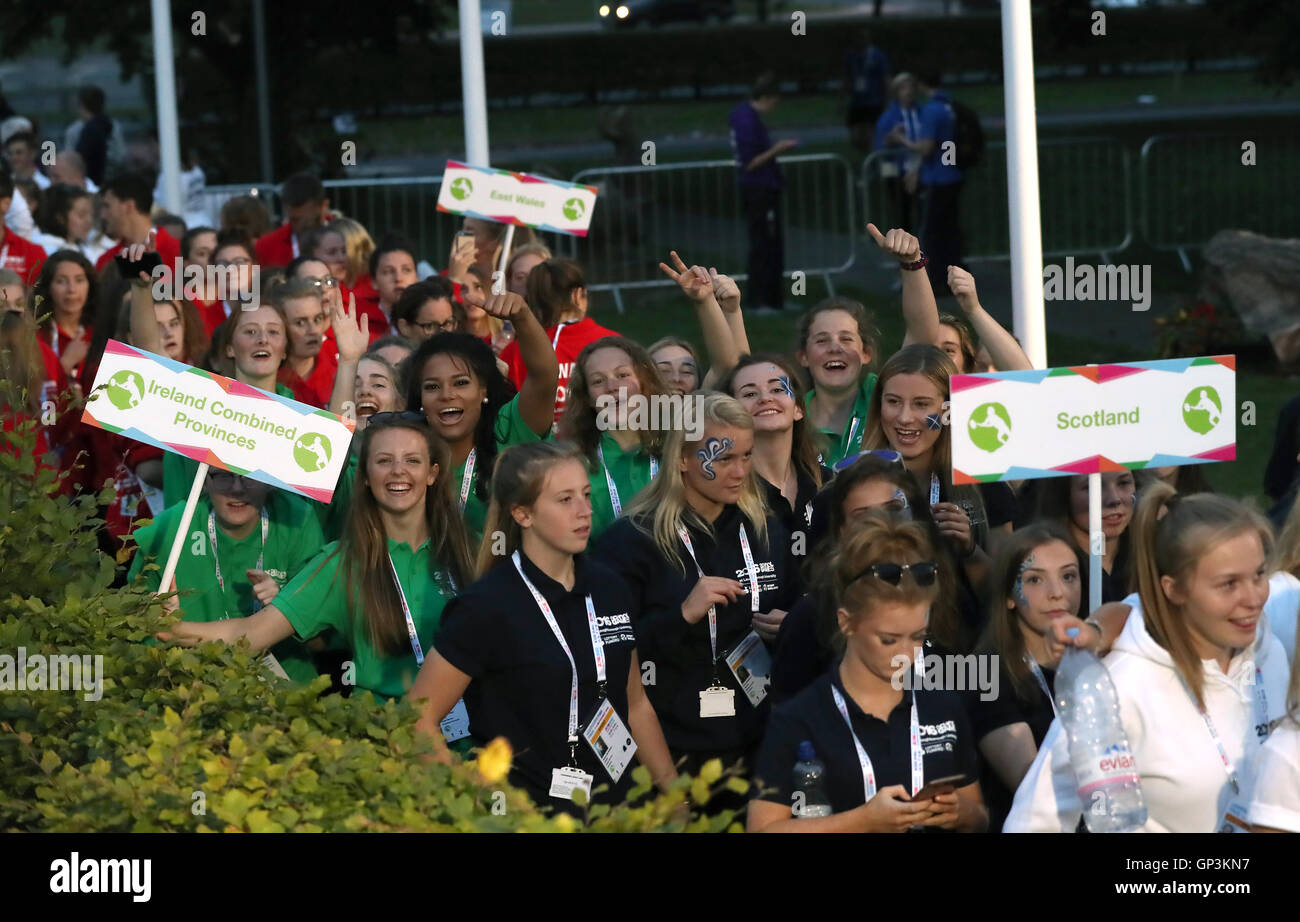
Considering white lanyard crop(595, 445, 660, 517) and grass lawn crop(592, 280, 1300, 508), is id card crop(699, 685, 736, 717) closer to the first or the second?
white lanyard crop(595, 445, 660, 517)

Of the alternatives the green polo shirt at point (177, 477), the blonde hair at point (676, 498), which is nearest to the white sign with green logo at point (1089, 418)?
the blonde hair at point (676, 498)

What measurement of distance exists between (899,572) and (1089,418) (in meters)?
0.81

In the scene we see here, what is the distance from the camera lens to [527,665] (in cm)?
529

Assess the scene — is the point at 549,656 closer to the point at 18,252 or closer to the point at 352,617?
the point at 352,617

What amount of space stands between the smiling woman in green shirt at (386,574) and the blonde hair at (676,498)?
60cm

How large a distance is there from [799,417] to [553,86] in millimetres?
36467

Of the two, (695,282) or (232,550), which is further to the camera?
(695,282)

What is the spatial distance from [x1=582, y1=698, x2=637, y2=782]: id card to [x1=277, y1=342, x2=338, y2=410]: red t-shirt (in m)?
3.01

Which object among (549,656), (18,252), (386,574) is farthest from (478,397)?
(18,252)

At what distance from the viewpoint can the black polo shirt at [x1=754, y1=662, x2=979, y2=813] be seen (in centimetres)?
464

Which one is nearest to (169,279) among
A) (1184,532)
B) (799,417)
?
(799,417)

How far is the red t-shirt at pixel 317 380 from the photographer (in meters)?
8.21

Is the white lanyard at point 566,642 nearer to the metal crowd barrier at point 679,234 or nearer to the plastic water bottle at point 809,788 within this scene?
the plastic water bottle at point 809,788

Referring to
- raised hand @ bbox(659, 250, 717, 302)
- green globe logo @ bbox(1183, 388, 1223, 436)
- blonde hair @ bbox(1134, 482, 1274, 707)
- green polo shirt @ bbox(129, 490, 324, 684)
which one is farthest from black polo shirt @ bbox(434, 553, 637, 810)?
raised hand @ bbox(659, 250, 717, 302)
